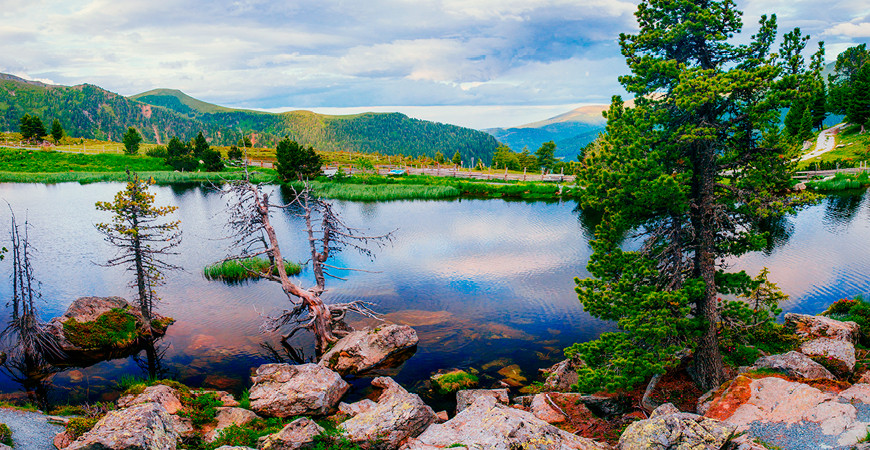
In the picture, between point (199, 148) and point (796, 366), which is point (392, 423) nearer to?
point (796, 366)

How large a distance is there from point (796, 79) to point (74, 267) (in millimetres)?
39538

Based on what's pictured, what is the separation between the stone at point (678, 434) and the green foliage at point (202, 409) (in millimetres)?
11887

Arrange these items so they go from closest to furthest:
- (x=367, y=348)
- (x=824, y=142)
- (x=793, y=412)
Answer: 1. (x=793, y=412)
2. (x=367, y=348)
3. (x=824, y=142)

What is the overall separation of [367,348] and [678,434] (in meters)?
Answer: 13.2

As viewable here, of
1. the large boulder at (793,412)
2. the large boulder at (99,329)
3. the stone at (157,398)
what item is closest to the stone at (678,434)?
the large boulder at (793,412)

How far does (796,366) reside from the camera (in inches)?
535

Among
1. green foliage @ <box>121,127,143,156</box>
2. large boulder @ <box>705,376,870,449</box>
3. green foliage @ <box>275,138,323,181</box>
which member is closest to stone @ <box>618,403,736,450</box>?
large boulder @ <box>705,376,870,449</box>

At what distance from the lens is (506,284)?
2872cm

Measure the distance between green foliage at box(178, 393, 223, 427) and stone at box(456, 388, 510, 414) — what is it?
7.98 metres

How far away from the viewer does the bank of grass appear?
2247 inches

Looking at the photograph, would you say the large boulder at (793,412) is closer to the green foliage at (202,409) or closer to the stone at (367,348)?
the stone at (367,348)

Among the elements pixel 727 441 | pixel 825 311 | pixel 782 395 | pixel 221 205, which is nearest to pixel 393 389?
pixel 727 441

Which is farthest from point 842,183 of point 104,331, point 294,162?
point 104,331

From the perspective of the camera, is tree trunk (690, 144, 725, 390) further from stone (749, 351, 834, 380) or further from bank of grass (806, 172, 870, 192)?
bank of grass (806, 172, 870, 192)
